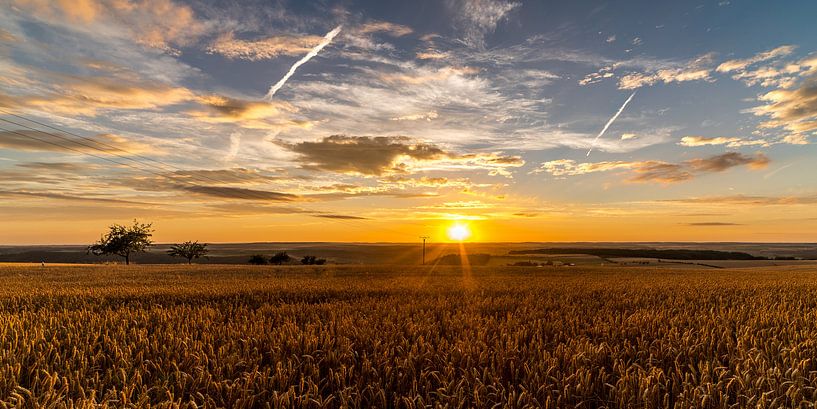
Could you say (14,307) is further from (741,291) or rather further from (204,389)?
(741,291)

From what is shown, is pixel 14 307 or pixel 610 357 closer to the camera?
pixel 610 357

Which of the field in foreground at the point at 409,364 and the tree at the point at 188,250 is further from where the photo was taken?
the tree at the point at 188,250

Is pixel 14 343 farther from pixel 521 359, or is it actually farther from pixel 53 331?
pixel 521 359

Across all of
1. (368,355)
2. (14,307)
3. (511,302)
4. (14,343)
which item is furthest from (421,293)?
(14,307)

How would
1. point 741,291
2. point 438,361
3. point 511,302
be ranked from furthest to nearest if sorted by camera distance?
point 741,291, point 511,302, point 438,361

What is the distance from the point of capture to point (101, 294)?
1648 cm

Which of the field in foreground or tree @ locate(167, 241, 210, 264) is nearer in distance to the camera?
the field in foreground

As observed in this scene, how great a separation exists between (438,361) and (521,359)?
109 centimetres

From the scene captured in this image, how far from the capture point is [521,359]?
590cm

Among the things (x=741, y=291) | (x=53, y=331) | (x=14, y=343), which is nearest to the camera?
(x=14, y=343)

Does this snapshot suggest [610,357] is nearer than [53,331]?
Yes

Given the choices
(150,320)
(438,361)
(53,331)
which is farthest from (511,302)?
(53,331)

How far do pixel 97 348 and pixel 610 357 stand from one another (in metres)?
7.96

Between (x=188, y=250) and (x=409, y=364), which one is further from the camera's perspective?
(x=188, y=250)
